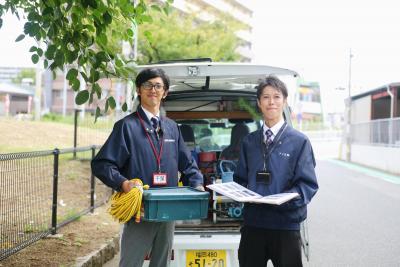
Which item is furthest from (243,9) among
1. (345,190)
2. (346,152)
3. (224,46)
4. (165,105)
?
(165,105)

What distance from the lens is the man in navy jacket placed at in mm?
3346

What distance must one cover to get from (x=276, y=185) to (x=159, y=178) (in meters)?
0.86

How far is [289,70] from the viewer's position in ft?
14.6

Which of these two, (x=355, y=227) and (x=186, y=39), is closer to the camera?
(x=355, y=227)

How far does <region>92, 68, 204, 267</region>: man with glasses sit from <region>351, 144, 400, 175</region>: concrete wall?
1904 cm

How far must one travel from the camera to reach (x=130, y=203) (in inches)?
136

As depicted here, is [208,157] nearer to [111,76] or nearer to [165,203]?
[111,76]

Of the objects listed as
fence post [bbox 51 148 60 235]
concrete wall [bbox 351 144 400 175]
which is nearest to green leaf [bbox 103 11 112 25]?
fence post [bbox 51 148 60 235]

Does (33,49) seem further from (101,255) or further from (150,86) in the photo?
(101,255)

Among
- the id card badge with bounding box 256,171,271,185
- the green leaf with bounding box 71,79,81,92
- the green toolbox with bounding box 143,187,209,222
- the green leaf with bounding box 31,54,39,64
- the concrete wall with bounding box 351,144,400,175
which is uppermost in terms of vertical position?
the green leaf with bounding box 31,54,39,64

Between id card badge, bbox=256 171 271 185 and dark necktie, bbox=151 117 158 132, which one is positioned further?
dark necktie, bbox=151 117 158 132

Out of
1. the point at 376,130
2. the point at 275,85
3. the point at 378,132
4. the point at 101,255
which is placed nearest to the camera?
the point at 275,85

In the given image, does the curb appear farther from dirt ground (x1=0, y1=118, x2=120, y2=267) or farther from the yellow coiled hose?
the yellow coiled hose

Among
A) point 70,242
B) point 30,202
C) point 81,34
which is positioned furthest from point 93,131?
point 81,34
